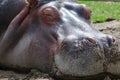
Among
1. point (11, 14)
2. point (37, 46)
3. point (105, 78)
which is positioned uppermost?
point (11, 14)

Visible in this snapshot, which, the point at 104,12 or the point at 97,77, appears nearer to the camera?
the point at 97,77

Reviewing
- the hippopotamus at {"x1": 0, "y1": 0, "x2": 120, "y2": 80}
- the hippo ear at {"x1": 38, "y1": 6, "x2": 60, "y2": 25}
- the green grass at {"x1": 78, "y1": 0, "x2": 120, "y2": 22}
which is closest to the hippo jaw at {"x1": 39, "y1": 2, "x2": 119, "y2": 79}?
the hippopotamus at {"x1": 0, "y1": 0, "x2": 120, "y2": 80}

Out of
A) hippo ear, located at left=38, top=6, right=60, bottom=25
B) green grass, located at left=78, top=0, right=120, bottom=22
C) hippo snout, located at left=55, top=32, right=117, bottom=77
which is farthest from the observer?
green grass, located at left=78, top=0, right=120, bottom=22

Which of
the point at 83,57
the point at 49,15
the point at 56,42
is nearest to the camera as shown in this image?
the point at 83,57

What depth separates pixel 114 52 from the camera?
3.54 meters

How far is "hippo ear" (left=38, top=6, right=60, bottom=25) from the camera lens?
380cm

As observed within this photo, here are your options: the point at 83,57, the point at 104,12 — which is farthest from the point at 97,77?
the point at 104,12

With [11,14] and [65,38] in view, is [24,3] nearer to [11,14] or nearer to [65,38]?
[11,14]

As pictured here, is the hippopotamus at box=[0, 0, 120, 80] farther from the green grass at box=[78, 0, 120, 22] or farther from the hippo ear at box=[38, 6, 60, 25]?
the green grass at box=[78, 0, 120, 22]

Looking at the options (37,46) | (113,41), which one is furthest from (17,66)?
(113,41)

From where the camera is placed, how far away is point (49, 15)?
12.6 ft

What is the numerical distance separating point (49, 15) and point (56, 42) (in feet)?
1.02

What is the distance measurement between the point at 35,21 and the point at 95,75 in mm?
754

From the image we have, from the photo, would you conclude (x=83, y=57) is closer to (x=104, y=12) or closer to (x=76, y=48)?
(x=76, y=48)
